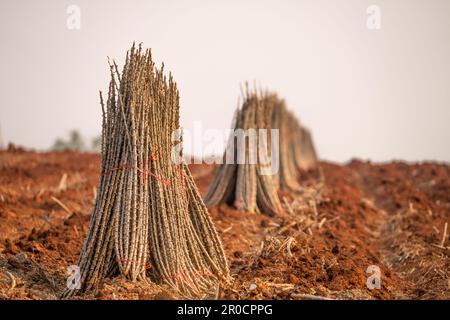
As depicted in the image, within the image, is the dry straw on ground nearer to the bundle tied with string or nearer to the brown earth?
the brown earth

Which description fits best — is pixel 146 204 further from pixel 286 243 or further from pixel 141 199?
pixel 286 243

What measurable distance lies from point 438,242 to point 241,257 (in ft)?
9.87

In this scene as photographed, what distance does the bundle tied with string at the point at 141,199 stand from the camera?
520 cm

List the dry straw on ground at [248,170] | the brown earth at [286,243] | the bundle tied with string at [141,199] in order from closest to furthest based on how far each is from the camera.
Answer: the bundle tied with string at [141,199] < the brown earth at [286,243] < the dry straw on ground at [248,170]

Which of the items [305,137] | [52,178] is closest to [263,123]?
[52,178]

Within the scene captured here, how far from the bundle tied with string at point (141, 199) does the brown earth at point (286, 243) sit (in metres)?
0.24

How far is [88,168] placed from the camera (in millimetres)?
15359

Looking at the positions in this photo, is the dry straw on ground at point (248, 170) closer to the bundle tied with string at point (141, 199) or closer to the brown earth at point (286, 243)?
the brown earth at point (286, 243)

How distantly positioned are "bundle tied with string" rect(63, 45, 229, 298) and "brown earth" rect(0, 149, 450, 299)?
243 millimetres

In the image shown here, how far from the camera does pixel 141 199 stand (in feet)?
17.3

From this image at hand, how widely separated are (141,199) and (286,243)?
207 centimetres

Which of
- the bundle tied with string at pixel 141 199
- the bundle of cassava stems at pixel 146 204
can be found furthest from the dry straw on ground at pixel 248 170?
the bundle tied with string at pixel 141 199

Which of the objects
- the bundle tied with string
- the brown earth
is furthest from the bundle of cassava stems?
the brown earth

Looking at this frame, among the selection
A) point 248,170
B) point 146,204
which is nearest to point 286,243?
point 146,204
